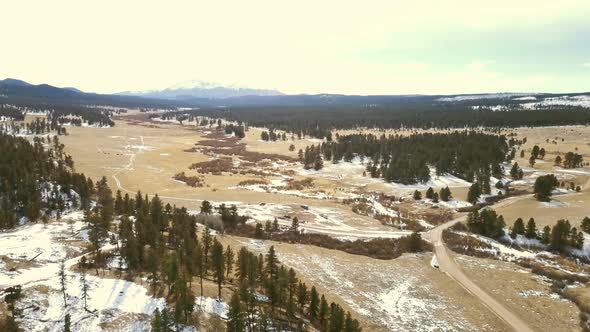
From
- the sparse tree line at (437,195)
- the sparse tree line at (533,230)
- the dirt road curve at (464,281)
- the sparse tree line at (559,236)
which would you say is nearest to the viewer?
the dirt road curve at (464,281)

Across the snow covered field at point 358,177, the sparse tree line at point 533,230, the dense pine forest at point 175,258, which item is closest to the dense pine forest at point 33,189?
the dense pine forest at point 175,258

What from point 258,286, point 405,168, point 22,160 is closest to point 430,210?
point 405,168

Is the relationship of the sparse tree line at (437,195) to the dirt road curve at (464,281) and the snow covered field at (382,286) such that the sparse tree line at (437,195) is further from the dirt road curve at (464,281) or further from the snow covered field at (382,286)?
the snow covered field at (382,286)

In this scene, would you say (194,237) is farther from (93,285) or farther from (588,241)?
(588,241)

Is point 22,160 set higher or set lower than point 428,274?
higher

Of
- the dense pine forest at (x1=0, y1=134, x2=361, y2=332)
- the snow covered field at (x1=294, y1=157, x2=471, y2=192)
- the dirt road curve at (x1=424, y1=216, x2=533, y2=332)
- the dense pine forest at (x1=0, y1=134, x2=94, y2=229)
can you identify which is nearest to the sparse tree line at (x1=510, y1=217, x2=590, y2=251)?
the dirt road curve at (x1=424, y1=216, x2=533, y2=332)

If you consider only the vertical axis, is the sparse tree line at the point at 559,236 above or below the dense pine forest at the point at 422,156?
below
